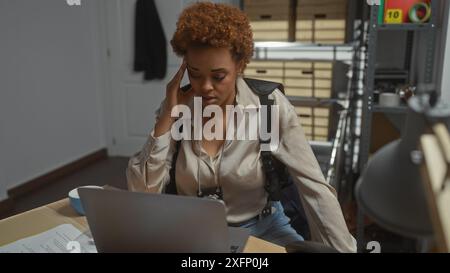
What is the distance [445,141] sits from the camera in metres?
0.20

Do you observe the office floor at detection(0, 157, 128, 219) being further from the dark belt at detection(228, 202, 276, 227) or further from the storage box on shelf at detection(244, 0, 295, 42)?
the dark belt at detection(228, 202, 276, 227)

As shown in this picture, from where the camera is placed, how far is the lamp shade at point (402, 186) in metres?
0.20

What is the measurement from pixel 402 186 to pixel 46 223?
2.10ft

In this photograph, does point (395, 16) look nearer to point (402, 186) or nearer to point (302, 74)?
point (302, 74)

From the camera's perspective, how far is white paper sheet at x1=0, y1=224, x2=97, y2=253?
1.93 ft

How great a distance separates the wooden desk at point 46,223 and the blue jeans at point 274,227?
0.19 m

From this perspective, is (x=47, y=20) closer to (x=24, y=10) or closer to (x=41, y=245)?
(x=24, y=10)

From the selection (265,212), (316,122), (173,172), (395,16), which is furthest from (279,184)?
(316,122)

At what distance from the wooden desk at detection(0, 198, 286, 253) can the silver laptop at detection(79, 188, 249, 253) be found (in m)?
0.16

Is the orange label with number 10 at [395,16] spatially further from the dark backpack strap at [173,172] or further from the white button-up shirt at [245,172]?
the dark backpack strap at [173,172]

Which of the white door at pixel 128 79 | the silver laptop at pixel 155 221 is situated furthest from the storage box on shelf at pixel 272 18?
the silver laptop at pixel 155 221

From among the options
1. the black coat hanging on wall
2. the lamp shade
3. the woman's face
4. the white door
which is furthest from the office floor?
the lamp shade

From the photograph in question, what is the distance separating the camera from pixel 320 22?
158 cm

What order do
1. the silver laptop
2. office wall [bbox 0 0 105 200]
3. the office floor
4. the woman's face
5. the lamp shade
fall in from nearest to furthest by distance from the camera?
the lamp shade
the silver laptop
the woman's face
the office floor
office wall [bbox 0 0 105 200]
